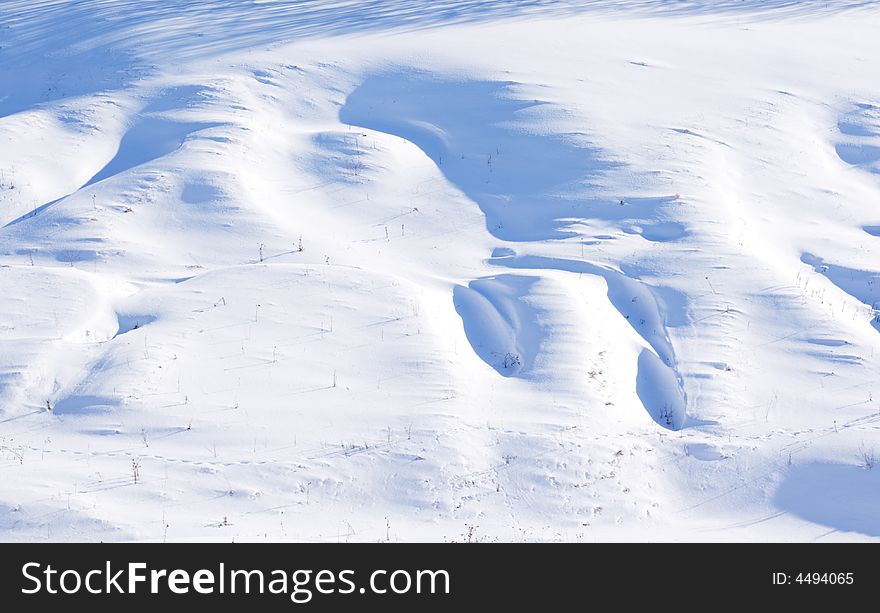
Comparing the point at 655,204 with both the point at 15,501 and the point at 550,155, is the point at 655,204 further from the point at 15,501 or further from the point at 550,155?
the point at 15,501

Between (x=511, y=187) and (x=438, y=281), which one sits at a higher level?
(x=511, y=187)

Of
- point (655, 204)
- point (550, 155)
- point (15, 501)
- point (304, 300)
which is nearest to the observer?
point (15, 501)

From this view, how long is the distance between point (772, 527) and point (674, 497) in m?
0.87

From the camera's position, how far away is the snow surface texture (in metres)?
8.28

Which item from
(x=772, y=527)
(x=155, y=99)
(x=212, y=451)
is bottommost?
(x=772, y=527)

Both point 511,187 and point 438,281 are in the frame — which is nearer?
point 438,281

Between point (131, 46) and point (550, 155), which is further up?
point (131, 46)

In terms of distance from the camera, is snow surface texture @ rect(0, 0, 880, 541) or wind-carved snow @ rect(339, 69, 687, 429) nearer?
snow surface texture @ rect(0, 0, 880, 541)

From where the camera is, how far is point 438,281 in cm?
1178

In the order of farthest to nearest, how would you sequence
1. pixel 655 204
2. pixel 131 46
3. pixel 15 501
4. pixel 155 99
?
pixel 131 46, pixel 155 99, pixel 655 204, pixel 15 501

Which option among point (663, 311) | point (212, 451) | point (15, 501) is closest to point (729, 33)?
point (663, 311)

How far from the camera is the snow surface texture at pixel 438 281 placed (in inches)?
326

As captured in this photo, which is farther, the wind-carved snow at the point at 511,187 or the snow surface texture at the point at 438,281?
the wind-carved snow at the point at 511,187

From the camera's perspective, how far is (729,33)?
20.0m
